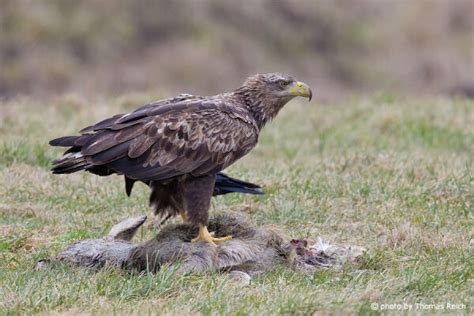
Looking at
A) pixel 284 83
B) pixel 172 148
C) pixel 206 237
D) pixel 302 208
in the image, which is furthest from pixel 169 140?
pixel 302 208

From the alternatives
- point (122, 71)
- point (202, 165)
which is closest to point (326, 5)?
point (122, 71)

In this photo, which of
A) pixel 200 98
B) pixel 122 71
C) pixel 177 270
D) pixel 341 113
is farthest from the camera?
pixel 122 71

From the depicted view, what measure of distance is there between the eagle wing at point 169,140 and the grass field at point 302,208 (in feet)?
2.80

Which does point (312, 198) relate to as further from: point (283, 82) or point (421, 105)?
point (421, 105)

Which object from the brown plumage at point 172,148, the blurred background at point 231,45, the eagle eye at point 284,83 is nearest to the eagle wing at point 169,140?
the brown plumage at point 172,148

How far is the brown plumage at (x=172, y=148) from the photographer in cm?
665

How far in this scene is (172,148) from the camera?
6.79m

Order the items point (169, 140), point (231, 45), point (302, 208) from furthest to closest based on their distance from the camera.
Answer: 1. point (231, 45)
2. point (302, 208)
3. point (169, 140)

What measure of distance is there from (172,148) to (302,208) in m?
1.65

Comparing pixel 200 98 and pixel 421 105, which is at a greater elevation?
pixel 200 98

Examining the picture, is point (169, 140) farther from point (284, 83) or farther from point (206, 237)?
point (284, 83)

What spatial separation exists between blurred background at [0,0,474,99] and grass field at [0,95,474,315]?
5452mm

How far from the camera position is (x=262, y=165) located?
32.4ft

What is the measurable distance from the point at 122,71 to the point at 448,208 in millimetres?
11799
